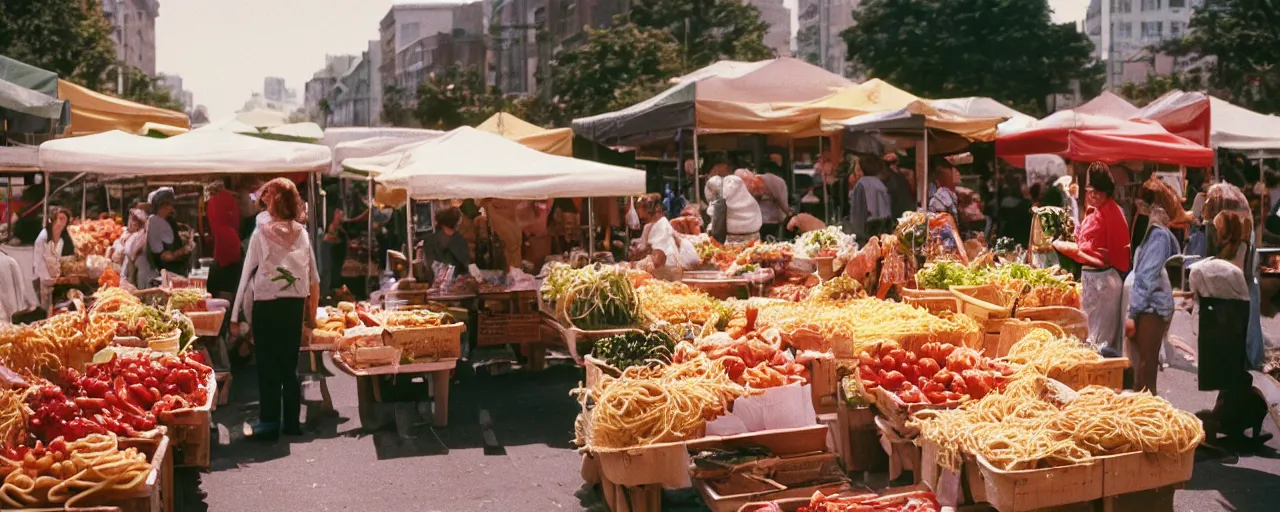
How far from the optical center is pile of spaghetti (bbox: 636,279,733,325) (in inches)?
361

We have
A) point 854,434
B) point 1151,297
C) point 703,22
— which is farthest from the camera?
point 703,22

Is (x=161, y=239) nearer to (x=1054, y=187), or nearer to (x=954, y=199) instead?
(x=954, y=199)

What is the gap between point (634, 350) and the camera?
7297 millimetres

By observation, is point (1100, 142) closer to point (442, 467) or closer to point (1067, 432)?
point (442, 467)

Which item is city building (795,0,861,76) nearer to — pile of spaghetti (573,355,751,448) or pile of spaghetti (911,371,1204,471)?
pile of spaghetti (573,355,751,448)

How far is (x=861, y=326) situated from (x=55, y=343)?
16.7 ft

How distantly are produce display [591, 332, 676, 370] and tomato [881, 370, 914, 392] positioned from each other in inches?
50.1

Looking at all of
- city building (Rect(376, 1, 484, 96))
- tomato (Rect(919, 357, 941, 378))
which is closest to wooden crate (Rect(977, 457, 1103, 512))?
tomato (Rect(919, 357, 941, 378))

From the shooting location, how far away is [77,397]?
20.6ft

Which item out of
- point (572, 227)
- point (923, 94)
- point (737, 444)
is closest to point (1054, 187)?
point (572, 227)

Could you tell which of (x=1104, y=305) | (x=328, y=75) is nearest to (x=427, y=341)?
(x=1104, y=305)

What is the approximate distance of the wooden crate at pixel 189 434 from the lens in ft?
21.2

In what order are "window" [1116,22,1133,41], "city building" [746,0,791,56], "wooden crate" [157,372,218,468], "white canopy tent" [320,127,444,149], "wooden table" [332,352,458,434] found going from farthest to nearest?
"window" [1116,22,1133,41] < "city building" [746,0,791,56] < "white canopy tent" [320,127,444,149] < "wooden table" [332,352,458,434] < "wooden crate" [157,372,218,468]

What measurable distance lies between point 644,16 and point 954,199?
33.0 meters
